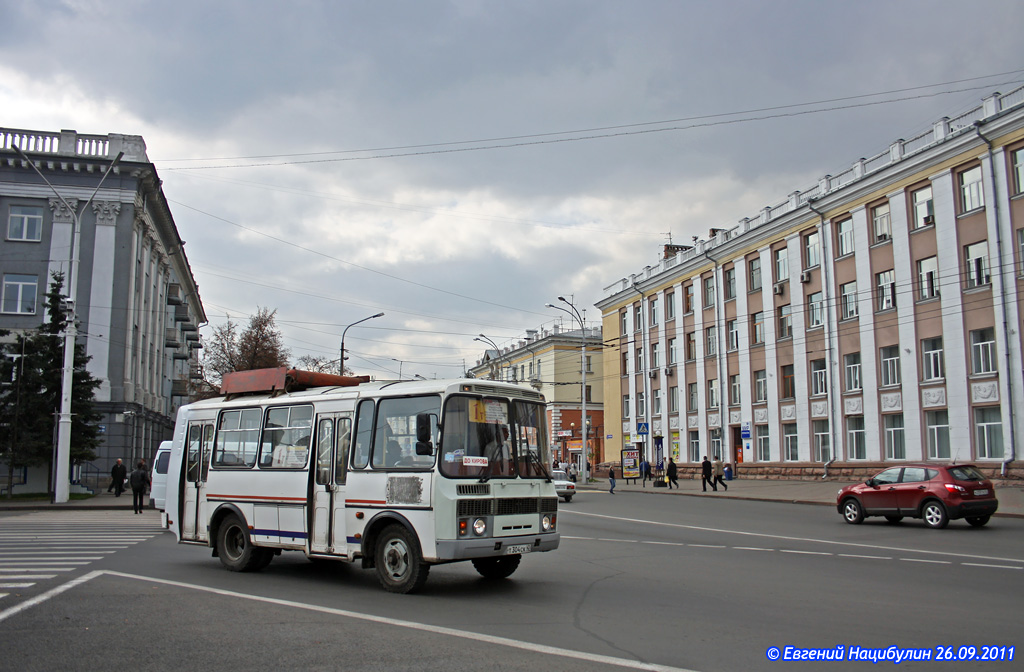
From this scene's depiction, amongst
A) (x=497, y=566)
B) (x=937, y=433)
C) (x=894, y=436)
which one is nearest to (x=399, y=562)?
(x=497, y=566)

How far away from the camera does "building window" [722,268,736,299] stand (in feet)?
162

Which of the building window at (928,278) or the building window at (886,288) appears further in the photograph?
the building window at (886,288)

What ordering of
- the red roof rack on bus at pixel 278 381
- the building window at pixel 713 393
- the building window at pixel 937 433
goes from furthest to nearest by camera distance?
the building window at pixel 713 393
the building window at pixel 937 433
the red roof rack on bus at pixel 278 381

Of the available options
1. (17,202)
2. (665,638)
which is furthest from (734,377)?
(665,638)

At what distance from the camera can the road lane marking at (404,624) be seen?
670 centimetres

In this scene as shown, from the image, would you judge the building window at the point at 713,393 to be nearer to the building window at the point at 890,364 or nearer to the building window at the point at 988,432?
the building window at the point at 890,364

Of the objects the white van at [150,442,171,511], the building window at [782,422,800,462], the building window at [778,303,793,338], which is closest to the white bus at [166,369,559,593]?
the white van at [150,442,171,511]

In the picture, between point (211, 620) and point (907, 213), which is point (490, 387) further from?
point (907, 213)

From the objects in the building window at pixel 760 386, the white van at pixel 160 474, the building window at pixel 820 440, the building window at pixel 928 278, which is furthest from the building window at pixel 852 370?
the white van at pixel 160 474

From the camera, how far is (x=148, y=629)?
7922mm

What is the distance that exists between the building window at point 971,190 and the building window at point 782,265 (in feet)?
36.5

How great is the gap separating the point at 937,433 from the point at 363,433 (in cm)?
3093

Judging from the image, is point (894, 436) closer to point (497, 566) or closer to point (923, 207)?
point (923, 207)

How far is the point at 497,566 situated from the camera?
1143 cm
